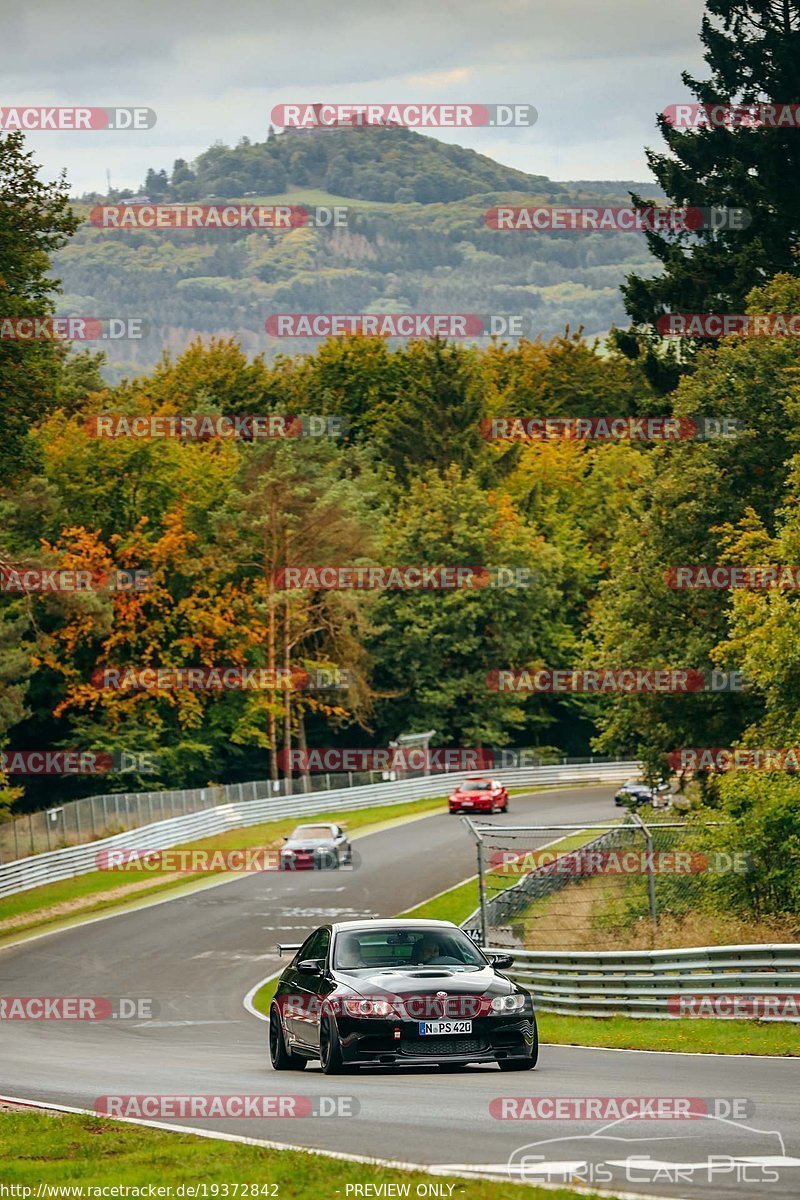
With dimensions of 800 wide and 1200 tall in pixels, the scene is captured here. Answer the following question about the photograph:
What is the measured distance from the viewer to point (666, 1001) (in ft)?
68.1

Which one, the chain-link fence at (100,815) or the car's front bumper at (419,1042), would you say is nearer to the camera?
the car's front bumper at (419,1042)

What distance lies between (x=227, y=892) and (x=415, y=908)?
6787mm

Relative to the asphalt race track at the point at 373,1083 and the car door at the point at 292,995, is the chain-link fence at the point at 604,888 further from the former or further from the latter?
the car door at the point at 292,995

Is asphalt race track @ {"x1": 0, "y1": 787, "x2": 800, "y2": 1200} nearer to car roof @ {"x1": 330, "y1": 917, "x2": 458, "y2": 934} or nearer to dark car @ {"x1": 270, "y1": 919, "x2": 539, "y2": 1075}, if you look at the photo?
dark car @ {"x1": 270, "y1": 919, "x2": 539, "y2": 1075}

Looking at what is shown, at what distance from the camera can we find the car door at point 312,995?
590 inches

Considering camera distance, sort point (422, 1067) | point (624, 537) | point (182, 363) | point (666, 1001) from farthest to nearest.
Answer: point (182, 363), point (624, 537), point (666, 1001), point (422, 1067)

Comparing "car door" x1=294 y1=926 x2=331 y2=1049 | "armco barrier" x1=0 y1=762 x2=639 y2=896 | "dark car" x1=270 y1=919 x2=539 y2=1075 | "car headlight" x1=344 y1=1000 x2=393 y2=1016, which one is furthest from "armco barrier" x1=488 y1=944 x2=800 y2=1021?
"armco barrier" x1=0 y1=762 x2=639 y2=896

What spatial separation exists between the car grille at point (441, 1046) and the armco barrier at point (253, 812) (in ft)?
109

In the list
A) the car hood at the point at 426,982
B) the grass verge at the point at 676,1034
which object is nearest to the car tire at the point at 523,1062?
the car hood at the point at 426,982

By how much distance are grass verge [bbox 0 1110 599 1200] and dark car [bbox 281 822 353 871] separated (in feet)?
122

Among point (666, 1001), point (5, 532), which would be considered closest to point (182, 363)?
point (5, 532)

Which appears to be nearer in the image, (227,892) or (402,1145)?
(402,1145)

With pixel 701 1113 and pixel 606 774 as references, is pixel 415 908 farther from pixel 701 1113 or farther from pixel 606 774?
pixel 606 774

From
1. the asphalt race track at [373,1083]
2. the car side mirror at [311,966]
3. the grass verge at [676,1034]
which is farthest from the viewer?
the grass verge at [676,1034]
